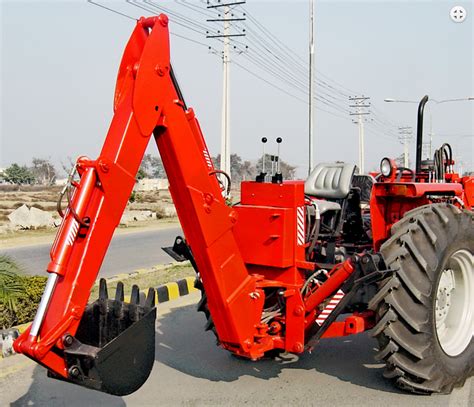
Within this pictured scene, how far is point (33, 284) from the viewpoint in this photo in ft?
22.2

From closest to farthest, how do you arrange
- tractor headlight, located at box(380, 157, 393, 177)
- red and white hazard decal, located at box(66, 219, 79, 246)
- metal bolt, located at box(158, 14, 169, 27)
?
red and white hazard decal, located at box(66, 219, 79, 246), metal bolt, located at box(158, 14, 169, 27), tractor headlight, located at box(380, 157, 393, 177)

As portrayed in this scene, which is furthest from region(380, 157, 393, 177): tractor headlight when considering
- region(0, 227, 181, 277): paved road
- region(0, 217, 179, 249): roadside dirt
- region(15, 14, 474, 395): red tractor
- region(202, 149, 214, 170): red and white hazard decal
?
region(0, 217, 179, 249): roadside dirt

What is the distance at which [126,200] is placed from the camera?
151 inches

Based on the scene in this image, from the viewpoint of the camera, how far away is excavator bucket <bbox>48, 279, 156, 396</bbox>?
341cm

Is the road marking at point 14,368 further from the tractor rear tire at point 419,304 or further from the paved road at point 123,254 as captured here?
the paved road at point 123,254

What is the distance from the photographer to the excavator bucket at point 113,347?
3.41m

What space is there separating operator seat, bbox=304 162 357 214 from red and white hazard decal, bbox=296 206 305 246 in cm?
70

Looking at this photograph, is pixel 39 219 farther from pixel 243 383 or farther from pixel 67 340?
pixel 67 340

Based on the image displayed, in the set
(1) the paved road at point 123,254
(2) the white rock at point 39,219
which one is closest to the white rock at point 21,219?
(2) the white rock at point 39,219

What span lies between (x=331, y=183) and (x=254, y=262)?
4.77ft

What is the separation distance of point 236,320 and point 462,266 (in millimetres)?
2257

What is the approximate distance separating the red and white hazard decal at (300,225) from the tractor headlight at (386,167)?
5.01ft

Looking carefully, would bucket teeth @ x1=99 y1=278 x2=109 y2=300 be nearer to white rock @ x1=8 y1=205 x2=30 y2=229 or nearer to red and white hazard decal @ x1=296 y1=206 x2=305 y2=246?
red and white hazard decal @ x1=296 y1=206 x2=305 y2=246

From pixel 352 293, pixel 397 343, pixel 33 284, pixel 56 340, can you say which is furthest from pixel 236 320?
pixel 33 284
